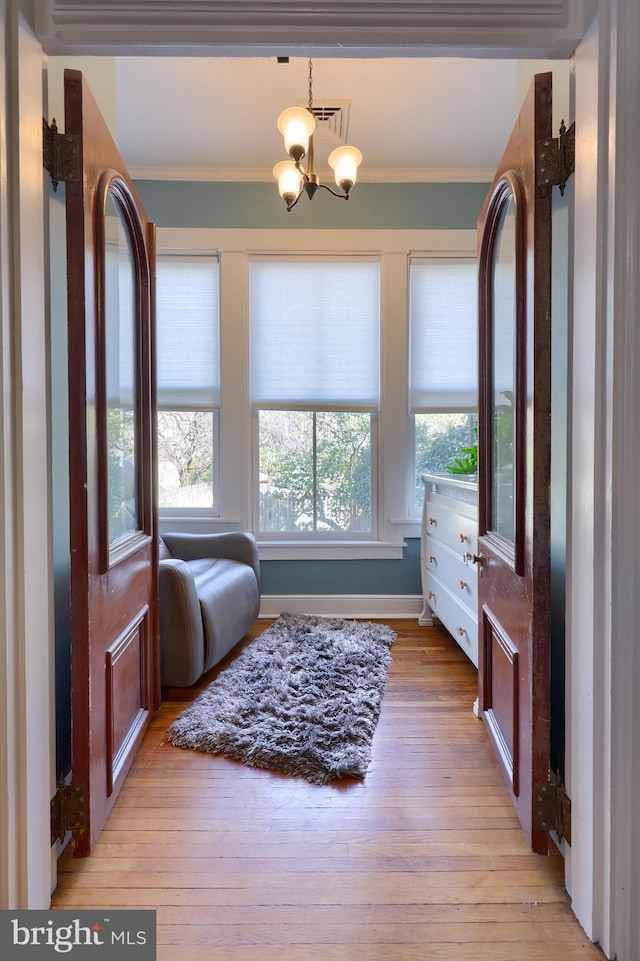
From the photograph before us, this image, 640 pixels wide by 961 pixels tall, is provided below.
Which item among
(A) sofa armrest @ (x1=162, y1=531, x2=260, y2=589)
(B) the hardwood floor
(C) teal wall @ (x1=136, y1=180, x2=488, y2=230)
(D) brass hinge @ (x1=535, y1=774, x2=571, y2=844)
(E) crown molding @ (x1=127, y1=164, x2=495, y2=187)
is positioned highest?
(E) crown molding @ (x1=127, y1=164, x2=495, y2=187)

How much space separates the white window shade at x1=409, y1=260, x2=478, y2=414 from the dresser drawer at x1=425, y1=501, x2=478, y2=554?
96 centimetres

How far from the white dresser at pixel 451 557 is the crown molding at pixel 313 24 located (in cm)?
150

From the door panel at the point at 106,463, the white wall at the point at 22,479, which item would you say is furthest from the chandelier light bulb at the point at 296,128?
the white wall at the point at 22,479

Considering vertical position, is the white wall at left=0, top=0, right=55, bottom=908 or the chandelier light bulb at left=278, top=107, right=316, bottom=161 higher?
the chandelier light bulb at left=278, top=107, right=316, bottom=161

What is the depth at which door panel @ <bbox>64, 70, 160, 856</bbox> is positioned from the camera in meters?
1.28

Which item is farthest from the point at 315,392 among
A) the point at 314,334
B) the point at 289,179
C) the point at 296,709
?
the point at 296,709

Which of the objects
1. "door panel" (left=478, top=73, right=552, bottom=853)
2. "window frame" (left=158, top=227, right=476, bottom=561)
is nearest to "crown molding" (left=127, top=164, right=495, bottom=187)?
"window frame" (left=158, top=227, right=476, bottom=561)

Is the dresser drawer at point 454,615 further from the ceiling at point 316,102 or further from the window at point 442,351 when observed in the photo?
the ceiling at point 316,102

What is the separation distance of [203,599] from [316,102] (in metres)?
2.60

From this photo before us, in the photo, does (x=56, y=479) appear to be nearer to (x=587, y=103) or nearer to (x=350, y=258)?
(x=587, y=103)

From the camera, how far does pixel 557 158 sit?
1.22 m

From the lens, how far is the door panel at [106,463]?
1275 mm

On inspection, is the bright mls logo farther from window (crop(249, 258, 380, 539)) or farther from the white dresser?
window (crop(249, 258, 380, 539))

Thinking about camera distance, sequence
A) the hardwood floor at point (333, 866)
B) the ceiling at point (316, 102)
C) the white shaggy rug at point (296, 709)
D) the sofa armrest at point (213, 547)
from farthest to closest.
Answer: the sofa armrest at point (213, 547), the ceiling at point (316, 102), the white shaggy rug at point (296, 709), the hardwood floor at point (333, 866)
